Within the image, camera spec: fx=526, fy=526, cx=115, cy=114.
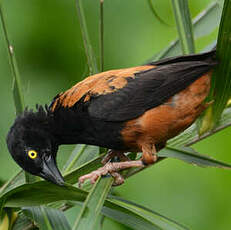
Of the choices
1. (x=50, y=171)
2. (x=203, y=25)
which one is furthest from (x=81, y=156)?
(x=203, y=25)

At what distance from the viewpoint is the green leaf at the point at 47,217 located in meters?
1.98

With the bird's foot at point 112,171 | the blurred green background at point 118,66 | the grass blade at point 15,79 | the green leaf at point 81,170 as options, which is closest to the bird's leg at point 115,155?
the bird's foot at point 112,171

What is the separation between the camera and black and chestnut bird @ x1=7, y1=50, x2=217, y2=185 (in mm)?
2582

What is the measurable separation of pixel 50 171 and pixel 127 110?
1.62 feet

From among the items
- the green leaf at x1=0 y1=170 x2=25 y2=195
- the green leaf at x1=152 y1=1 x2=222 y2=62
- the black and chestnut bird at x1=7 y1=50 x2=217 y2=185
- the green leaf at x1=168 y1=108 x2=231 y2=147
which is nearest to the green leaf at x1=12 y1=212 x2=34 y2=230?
the green leaf at x1=0 y1=170 x2=25 y2=195

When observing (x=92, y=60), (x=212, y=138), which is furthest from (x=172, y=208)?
(x=92, y=60)

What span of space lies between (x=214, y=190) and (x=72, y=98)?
36.0 inches

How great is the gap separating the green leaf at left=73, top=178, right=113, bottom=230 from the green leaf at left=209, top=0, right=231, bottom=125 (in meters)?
0.58

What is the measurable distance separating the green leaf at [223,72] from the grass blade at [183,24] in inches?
5.4

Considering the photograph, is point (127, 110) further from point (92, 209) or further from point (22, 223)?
point (92, 209)

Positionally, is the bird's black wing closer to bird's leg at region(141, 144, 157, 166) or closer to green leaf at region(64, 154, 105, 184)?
bird's leg at region(141, 144, 157, 166)

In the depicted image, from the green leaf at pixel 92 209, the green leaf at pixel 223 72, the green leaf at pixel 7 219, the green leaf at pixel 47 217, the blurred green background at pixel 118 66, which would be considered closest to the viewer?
the green leaf at pixel 92 209

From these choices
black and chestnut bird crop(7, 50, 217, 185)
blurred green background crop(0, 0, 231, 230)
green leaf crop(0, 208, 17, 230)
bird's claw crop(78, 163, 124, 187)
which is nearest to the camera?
green leaf crop(0, 208, 17, 230)

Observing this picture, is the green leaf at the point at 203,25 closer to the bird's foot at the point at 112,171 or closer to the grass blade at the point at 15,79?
the bird's foot at the point at 112,171
